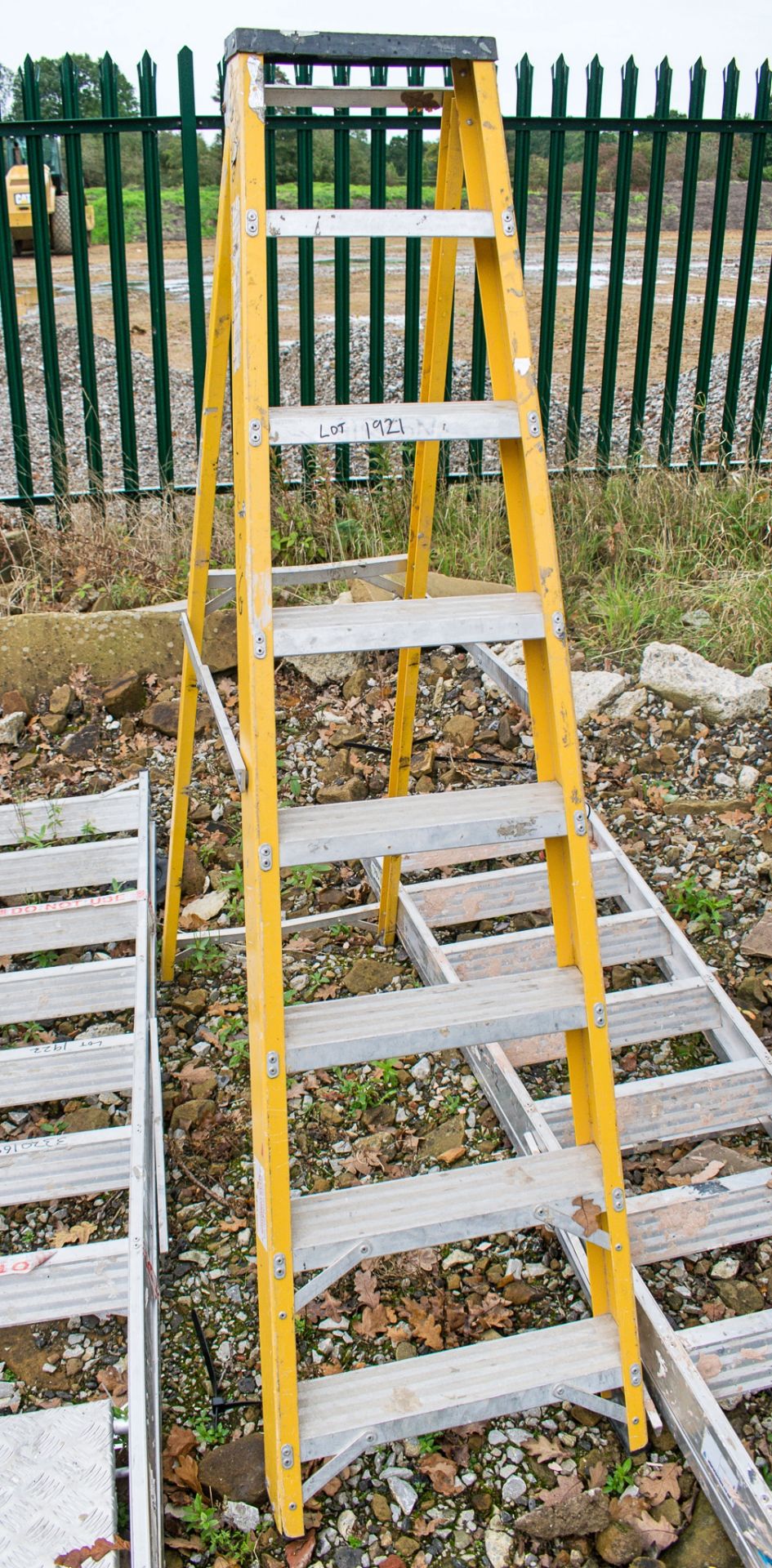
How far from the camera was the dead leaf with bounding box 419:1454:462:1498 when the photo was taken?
244 cm

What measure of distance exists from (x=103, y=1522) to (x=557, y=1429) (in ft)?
3.21

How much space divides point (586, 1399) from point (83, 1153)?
1405mm

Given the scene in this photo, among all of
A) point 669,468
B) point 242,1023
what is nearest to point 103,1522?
point 242,1023

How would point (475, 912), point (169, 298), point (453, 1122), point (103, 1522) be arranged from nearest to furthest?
point (103, 1522)
point (453, 1122)
point (475, 912)
point (169, 298)

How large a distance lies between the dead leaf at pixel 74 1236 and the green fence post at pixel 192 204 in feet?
13.5

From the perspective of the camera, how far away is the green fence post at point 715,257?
7.06m

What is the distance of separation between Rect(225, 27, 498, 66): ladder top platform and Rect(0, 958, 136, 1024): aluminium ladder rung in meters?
2.45

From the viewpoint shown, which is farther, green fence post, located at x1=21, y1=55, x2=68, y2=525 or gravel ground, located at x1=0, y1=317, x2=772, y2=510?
gravel ground, located at x1=0, y1=317, x2=772, y2=510

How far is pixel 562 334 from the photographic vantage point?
1494cm

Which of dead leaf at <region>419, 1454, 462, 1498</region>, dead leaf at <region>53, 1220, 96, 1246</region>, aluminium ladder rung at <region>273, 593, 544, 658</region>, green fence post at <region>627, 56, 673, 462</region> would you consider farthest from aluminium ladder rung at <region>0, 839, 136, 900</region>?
green fence post at <region>627, 56, 673, 462</region>

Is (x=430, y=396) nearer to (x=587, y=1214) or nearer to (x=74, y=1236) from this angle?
(x=587, y=1214)

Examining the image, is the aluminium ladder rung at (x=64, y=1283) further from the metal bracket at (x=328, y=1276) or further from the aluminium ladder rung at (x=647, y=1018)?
the aluminium ladder rung at (x=647, y=1018)

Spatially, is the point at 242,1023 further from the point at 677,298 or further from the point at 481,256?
the point at 677,298

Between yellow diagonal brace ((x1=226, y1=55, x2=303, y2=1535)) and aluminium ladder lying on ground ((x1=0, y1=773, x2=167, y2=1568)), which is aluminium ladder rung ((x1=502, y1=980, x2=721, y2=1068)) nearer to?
aluminium ladder lying on ground ((x1=0, y1=773, x2=167, y2=1568))
